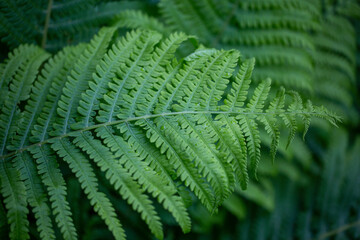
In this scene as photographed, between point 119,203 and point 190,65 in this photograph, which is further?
point 119,203

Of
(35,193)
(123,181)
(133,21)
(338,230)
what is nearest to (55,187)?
(35,193)

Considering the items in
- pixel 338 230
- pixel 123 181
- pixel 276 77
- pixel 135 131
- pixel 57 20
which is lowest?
pixel 338 230

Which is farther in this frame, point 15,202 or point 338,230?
point 338,230

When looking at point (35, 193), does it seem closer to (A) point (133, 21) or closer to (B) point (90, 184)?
(B) point (90, 184)

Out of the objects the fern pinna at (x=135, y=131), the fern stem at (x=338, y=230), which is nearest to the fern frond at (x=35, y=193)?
the fern pinna at (x=135, y=131)

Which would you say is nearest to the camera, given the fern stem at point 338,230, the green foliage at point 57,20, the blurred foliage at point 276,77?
the green foliage at point 57,20

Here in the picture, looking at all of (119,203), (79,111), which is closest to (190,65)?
→ (79,111)

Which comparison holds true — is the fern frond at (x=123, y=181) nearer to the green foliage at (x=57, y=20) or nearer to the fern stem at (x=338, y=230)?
the green foliage at (x=57, y=20)

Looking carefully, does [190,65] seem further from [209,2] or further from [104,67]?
[209,2]

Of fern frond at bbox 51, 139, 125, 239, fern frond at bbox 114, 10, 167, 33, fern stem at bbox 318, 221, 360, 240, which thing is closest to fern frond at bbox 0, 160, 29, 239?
fern frond at bbox 51, 139, 125, 239
